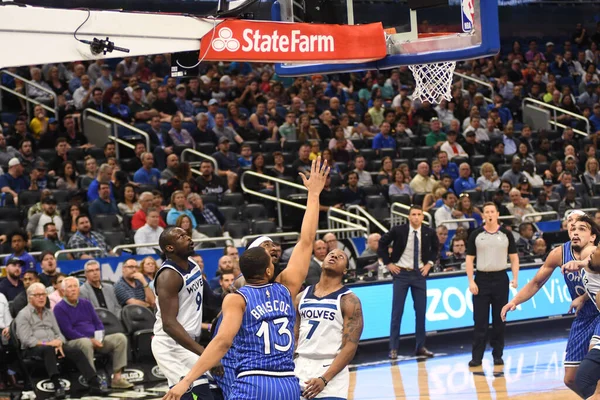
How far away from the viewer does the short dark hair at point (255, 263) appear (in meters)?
5.92

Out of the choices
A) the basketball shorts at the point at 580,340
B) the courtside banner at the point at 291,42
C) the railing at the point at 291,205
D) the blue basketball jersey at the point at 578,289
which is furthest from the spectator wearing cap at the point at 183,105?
the basketball shorts at the point at 580,340

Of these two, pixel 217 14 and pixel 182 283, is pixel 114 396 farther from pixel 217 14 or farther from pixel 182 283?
pixel 217 14

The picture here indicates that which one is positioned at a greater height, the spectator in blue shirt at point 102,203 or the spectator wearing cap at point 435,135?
the spectator wearing cap at point 435,135

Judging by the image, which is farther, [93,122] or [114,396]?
[93,122]

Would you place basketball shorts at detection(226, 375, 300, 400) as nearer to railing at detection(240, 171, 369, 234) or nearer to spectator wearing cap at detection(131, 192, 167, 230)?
spectator wearing cap at detection(131, 192, 167, 230)

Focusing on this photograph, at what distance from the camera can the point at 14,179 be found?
585 inches

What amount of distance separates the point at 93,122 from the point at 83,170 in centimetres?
165

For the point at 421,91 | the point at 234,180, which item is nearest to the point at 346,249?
the point at 234,180

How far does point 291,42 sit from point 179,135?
956cm

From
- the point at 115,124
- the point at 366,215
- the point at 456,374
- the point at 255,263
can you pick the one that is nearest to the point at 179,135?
the point at 115,124

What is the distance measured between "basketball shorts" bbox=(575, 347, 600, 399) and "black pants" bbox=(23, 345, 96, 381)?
19.3ft

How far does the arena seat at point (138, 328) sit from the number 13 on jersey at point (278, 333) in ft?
21.0

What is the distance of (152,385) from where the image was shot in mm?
12078

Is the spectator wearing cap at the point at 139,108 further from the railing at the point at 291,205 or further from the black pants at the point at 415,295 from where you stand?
the black pants at the point at 415,295
